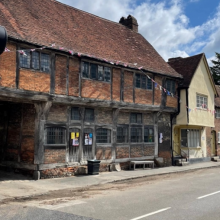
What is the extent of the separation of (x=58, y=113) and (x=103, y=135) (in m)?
3.43

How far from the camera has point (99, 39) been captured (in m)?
17.9

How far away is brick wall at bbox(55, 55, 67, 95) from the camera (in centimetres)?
1382

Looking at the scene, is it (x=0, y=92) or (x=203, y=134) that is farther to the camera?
(x=203, y=134)

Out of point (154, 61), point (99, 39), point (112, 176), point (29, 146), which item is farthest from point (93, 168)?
point (154, 61)

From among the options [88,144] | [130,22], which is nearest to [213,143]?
[130,22]

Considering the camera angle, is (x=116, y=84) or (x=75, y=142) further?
(x=116, y=84)

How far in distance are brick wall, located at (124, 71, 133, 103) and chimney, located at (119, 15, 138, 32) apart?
676cm

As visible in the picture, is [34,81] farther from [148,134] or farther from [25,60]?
[148,134]

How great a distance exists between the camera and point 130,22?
22.9m

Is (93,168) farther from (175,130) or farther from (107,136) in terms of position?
(175,130)

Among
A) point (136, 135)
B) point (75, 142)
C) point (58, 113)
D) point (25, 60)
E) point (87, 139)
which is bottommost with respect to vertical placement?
point (75, 142)

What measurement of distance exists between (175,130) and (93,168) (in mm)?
10113

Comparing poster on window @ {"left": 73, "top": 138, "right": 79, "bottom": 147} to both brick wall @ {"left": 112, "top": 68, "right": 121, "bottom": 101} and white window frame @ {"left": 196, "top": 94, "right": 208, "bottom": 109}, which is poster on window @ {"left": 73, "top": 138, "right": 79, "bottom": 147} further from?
white window frame @ {"left": 196, "top": 94, "right": 208, "bottom": 109}

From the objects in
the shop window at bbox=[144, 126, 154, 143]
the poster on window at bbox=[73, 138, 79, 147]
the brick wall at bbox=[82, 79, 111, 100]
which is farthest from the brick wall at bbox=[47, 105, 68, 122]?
the shop window at bbox=[144, 126, 154, 143]
